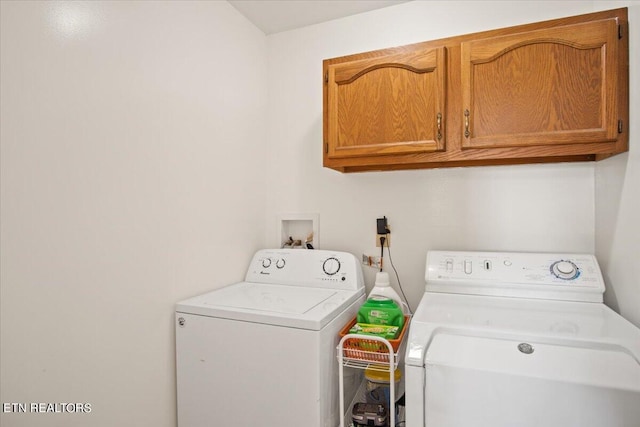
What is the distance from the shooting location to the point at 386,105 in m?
1.62

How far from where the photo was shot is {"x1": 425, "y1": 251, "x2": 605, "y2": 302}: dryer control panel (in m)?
1.43

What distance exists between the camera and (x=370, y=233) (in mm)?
1984

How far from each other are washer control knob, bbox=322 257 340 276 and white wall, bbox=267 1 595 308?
0.20m

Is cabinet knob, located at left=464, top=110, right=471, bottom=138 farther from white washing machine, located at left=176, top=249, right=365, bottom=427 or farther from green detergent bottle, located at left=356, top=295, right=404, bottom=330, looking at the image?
white washing machine, located at left=176, top=249, right=365, bottom=427

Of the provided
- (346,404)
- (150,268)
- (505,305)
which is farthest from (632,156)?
(150,268)

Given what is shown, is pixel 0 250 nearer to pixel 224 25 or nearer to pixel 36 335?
pixel 36 335

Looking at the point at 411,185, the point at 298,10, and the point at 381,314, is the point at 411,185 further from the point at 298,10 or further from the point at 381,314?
the point at 298,10

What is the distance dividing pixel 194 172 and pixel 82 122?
1.77 ft

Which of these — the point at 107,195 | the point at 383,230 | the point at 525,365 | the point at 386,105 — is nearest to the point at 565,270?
the point at 525,365

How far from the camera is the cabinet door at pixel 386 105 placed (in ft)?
5.03

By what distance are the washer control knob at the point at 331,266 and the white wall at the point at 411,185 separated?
0.66ft

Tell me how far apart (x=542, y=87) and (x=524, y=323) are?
92 centimetres

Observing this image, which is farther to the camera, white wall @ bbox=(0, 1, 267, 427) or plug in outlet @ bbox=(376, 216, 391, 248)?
plug in outlet @ bbox=(376, 216, 391, 248)

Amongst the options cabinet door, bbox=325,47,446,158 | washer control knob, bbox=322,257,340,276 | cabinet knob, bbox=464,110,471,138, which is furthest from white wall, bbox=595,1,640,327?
washer control knob, bbox=322,257,340,276
